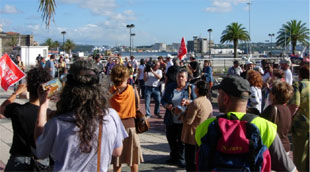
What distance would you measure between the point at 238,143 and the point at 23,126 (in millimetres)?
1974

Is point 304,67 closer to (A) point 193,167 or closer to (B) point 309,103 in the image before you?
(B) point 309,103

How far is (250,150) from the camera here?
7.67ft

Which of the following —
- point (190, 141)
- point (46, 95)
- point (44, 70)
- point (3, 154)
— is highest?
point (44, 70)

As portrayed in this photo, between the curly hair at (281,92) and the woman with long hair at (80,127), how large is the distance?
7.86 ft

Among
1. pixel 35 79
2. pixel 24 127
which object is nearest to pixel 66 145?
pixel 24 127

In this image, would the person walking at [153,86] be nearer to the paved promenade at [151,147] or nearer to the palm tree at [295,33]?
the paved promenade at [151,147]

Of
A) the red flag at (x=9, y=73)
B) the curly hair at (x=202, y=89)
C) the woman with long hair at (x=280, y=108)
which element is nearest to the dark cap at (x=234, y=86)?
the woman with long hair at (x=280, y=108)

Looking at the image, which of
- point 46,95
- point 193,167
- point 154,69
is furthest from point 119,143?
point 154,69

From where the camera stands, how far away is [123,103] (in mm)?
5039

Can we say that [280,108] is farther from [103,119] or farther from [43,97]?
[43,97]

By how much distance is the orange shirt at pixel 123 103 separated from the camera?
5023mm

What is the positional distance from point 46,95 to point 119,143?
2.49 feet

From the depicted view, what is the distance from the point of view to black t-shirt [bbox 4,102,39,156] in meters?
3.18

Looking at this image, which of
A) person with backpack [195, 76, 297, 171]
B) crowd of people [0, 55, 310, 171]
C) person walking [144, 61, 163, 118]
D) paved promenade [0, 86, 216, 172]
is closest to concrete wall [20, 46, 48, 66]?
person walking [144, 61, 163, 118]
